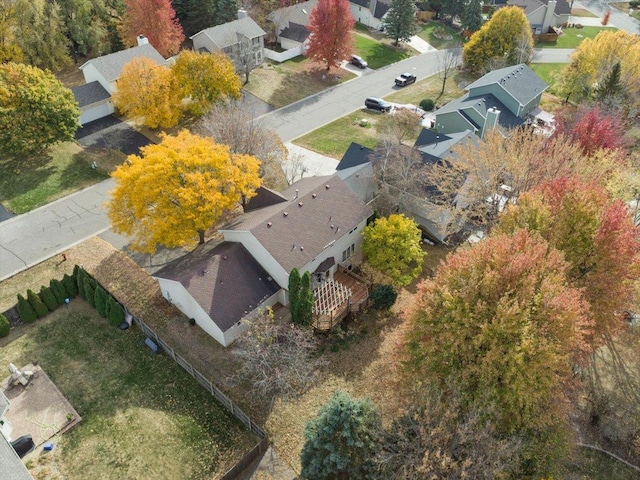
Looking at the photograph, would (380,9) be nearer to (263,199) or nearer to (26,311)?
(263,199)

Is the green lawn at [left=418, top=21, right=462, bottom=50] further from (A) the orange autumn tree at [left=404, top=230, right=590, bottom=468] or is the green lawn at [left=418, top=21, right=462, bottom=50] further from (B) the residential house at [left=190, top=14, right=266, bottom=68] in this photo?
(A) the orange autumn tree at [left=404, top=230, right=590, bottom=468]

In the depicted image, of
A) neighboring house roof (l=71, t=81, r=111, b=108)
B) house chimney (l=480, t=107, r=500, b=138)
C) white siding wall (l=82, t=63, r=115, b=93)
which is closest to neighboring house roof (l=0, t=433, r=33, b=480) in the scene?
neighboring house roof (l=71, t=81, r=111, b=108)

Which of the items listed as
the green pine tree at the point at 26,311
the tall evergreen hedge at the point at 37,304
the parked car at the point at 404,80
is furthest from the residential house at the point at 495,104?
the green pine tree at the point at 26,311

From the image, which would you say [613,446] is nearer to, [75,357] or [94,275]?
[75,357]

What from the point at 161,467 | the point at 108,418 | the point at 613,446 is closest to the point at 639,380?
the point at 613,446

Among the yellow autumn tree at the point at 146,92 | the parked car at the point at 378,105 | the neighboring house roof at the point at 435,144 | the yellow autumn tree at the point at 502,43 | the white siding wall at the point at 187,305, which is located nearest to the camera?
the white siding wall at the point at 187,305

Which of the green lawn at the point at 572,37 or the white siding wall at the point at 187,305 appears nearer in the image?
the white siding wall at the point at 187,305

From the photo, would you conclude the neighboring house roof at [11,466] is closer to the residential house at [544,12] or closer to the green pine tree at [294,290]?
the green pine tree at [294,290]

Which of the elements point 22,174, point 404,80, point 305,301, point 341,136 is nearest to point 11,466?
point 305,301
